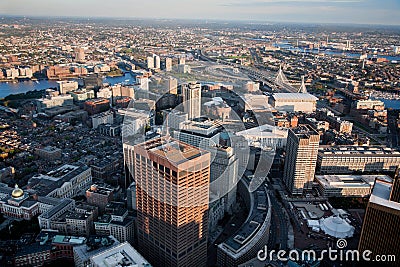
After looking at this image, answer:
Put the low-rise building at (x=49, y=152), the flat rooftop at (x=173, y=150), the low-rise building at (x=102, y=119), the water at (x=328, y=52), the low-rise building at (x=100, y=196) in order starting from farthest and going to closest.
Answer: the water at (x=328, y=52), the low-rise building at (x=102, y=119), the low-rise building at (x=49, y=152), the low-rise building at (x=100, y=196), the flat rooftop at (x=173, y=150)

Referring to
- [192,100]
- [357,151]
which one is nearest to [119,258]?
[192,100]

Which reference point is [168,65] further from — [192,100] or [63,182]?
[63,182]

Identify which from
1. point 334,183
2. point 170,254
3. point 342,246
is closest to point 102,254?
point 170,254

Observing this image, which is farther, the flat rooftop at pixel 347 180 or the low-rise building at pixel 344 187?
the flat rooftop at pixel 347 180

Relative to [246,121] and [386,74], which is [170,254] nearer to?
[246,121]

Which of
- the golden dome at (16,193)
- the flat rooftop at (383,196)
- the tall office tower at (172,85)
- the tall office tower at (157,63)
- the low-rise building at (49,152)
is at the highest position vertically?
the tall office tower at (157,63)

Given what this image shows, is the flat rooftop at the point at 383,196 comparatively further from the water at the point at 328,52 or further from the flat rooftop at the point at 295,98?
the water at the point at 328,52

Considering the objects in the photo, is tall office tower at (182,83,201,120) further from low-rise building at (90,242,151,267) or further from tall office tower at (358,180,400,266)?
tall office tower at (358,180,400,266)

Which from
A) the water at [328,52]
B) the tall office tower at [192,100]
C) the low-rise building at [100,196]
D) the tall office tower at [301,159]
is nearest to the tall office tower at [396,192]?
the tall office tower at [301,159]
